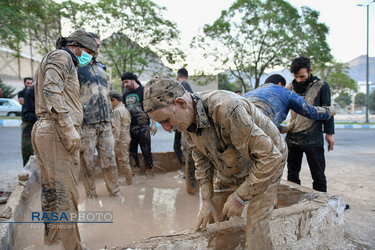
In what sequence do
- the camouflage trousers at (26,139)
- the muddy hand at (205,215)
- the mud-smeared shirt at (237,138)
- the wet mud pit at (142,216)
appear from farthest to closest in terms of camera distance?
1. the camouflage trousers at (26,139)
2. the wet mud pit at (142,216)
3. the muddy hand at (205,215)
4. the mud-smeared shirt at (237,138)

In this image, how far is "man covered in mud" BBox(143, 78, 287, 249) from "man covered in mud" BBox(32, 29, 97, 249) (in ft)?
3.25

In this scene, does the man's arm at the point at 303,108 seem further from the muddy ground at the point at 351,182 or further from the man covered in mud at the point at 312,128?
the muddy ground at the point at 351,182

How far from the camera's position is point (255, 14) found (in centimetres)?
1440

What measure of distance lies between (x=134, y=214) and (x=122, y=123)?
187cm

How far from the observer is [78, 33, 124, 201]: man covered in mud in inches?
130

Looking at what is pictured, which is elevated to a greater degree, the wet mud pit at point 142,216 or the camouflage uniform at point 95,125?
the camouflage uniform at point 95,125

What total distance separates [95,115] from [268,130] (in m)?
2.33

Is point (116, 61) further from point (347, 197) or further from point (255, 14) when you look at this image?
point (347, 197)

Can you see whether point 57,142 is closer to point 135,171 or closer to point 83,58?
point 83,58

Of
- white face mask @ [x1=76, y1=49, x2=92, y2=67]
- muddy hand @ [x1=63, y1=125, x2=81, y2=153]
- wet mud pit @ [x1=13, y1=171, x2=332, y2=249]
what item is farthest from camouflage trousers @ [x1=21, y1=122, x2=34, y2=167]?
muddy hand @ [x1=63, y1=125, x2=81, y2=153]

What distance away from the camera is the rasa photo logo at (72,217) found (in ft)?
7.54

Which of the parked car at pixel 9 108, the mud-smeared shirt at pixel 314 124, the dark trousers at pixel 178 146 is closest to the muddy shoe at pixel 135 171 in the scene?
the dark trousers at pixel 178 146

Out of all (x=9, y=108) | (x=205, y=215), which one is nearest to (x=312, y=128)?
(x=205, y=215)

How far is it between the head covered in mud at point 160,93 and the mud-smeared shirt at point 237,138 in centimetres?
15
